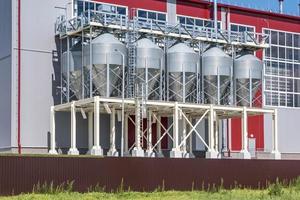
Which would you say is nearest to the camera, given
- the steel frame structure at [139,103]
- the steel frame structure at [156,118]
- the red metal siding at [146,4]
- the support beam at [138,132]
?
the support beam at [138,132]

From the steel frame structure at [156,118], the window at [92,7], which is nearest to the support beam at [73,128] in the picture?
the steel frame structure at [156,118]

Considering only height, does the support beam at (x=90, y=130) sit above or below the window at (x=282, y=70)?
below

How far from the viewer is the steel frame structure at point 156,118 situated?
136 feet

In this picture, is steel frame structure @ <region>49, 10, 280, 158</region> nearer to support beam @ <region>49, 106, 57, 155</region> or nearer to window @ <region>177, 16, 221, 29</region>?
support beam @ <region>49, 106, 57, 155</region>

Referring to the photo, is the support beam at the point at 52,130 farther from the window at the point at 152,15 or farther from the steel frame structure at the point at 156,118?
the window at the point at 152,15

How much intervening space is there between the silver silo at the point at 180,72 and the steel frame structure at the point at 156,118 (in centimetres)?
117

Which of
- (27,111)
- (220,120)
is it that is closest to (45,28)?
(27,111)

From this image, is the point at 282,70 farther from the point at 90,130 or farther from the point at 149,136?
the point at 90,130

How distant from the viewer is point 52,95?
148 feet

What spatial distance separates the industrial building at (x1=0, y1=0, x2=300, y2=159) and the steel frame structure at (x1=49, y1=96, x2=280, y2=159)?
0.07 meters

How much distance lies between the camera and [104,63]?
42.6 meters

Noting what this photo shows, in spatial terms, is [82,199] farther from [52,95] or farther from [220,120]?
[220,120]

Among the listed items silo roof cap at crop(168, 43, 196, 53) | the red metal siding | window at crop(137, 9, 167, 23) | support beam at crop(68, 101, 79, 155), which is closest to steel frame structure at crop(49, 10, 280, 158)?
support beam at crop(68, 101, 79, 155)

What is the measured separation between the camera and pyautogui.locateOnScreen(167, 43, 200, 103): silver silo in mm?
45281
